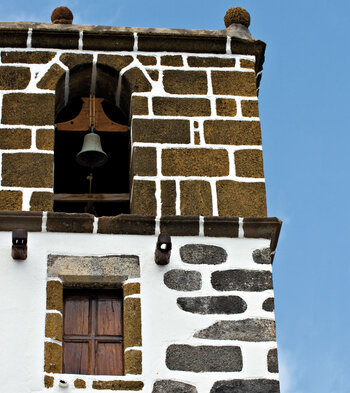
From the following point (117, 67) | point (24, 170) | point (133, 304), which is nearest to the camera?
point (133, 304)

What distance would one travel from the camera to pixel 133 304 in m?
11.5

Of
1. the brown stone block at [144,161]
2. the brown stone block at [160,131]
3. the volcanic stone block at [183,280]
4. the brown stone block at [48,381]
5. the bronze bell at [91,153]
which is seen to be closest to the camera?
the brown stone block at [48,381]

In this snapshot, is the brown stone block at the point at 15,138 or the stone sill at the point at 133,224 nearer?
the stone sill at the point at 133,224

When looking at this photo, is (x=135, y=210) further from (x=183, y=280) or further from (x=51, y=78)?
→ (x=51, y=78)

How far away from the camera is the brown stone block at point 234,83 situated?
13055 mm

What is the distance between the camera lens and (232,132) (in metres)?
12.8

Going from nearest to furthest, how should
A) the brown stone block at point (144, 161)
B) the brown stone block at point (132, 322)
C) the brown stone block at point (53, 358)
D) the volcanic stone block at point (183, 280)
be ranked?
the brown stone block at point (53, 358)
the brown stone block at point (132, 322)
the volcanic stone block at point (183, 280)
the brown stone block at point (144, 161)

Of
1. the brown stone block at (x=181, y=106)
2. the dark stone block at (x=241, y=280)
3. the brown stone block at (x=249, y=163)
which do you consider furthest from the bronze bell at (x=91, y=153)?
the dark stone block at (x=241, y=280)

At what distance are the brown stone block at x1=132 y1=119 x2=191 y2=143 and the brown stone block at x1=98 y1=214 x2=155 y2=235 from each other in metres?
1.01

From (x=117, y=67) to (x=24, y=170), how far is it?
1431 mm

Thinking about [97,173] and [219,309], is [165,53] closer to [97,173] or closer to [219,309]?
[97,173]

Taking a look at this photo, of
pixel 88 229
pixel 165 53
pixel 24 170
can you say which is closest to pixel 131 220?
pixel 88 229

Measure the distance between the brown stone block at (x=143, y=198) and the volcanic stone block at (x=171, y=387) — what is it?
166 centimetres

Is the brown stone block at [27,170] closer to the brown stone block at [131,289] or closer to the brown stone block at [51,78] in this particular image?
the brown stone block at [51,78]
